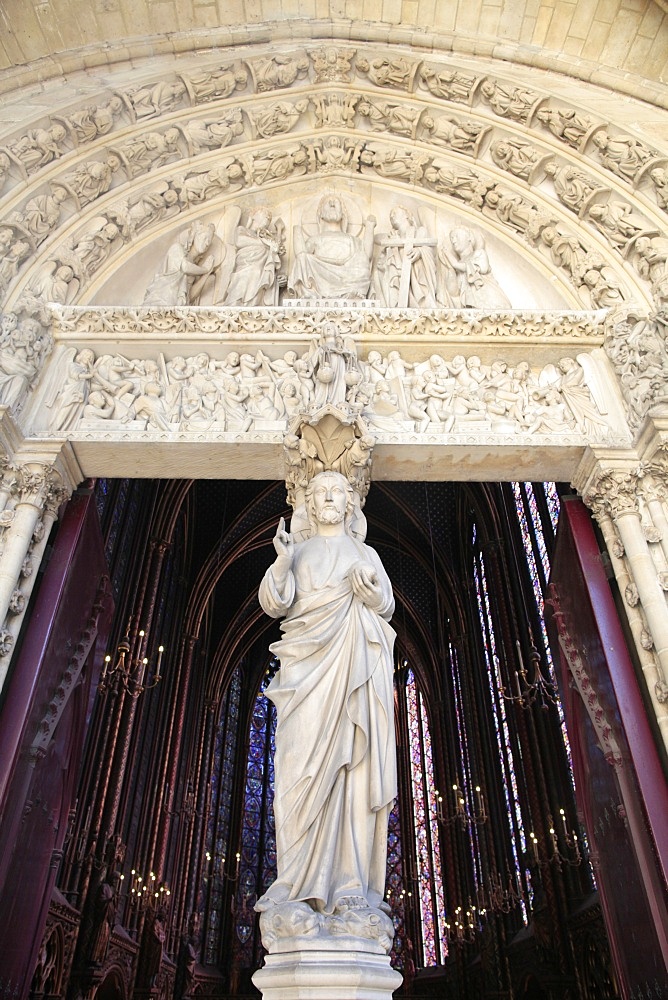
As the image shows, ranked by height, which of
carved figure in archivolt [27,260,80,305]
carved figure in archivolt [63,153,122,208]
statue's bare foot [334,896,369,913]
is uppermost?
carved figure in archivolt [63,153,122,208]

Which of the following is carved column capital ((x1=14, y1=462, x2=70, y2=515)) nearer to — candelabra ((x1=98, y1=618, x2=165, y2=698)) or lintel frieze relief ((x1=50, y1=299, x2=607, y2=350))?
lintel frieze relief ((x1=50, y1=299, x2=607, y2=350))

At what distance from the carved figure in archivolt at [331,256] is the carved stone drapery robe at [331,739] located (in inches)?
124

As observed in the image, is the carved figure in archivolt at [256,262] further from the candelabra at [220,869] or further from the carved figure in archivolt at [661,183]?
the candelabra at [220,869]

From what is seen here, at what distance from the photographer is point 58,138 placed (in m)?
6.07

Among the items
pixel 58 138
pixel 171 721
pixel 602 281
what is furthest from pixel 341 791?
pixel 171 721

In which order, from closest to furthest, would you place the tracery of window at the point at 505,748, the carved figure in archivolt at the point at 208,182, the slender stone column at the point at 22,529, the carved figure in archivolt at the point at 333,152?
1. the slender stone column at the point at 22,529
2. the carved figure in archivolt at the point at 208,182
3. the carved figure in archivolt at the point at 333,152
4. the tracery of window at the point at 505,748

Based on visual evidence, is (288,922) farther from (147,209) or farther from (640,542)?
(147,209)

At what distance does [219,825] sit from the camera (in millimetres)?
17875

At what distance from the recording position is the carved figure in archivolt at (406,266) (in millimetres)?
6285

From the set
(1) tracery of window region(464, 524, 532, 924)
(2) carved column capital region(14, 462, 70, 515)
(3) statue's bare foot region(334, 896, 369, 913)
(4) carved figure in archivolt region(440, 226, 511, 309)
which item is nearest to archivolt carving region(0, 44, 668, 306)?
(4) carved figure in archivolt region(440, 226, 511, 309)

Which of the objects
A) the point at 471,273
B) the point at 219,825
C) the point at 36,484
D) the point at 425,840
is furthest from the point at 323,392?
the point at 219,825

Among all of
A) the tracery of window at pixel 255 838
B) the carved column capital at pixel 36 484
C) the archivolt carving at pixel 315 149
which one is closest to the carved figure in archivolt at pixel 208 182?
the archivolt carving at pixel 315 149

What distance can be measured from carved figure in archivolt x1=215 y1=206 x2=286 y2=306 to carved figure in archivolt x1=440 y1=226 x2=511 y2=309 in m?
1.51

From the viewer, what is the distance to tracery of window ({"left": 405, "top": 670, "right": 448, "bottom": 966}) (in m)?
16.2
